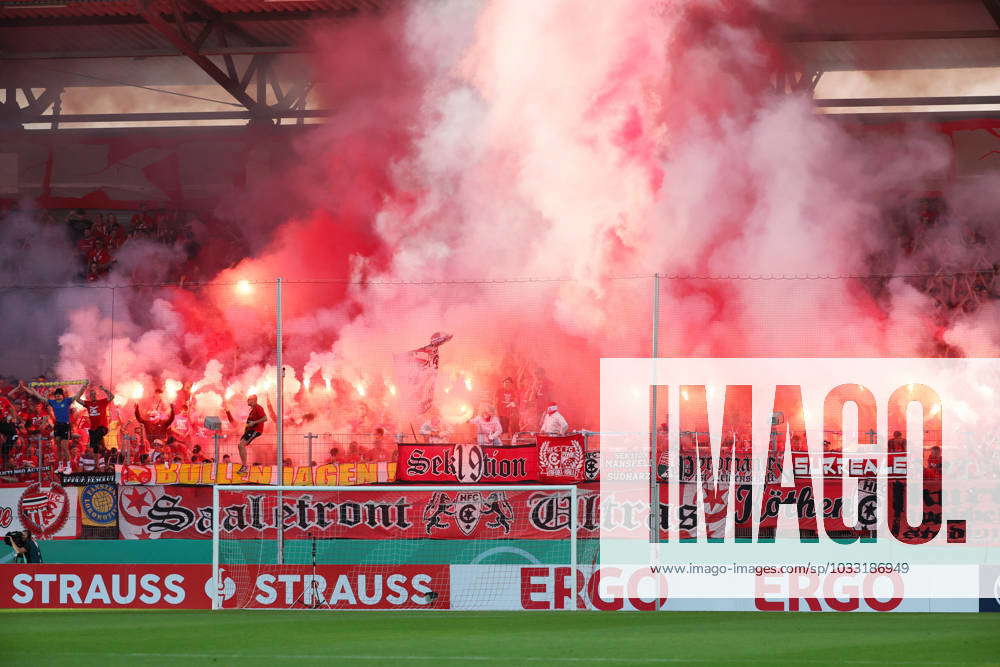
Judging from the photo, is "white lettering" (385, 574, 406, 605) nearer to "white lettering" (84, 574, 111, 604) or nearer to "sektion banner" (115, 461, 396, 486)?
"white lettering" (84, 574, 111, 604)

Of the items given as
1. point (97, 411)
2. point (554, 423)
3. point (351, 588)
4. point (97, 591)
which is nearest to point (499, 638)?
point (351, 588)

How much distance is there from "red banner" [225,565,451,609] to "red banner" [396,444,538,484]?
2928mm

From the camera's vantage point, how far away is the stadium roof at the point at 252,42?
22.7 m

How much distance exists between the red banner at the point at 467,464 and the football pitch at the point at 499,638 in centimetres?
366

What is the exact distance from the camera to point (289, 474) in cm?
1459

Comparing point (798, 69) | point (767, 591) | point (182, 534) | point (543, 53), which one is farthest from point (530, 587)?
point (798, 69)

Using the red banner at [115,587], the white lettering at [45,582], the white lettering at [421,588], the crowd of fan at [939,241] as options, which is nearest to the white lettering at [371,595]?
the white lettering at [421,588]

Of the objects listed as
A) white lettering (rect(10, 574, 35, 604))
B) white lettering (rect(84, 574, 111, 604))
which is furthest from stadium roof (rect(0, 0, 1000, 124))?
white lettering (rect(84, 574, 111, 604))

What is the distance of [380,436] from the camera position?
50.7 feet

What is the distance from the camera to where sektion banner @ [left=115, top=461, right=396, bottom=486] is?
1458 cm

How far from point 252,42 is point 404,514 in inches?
599

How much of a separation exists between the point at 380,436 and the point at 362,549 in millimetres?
2804

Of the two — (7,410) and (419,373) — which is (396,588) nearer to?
(419,373)

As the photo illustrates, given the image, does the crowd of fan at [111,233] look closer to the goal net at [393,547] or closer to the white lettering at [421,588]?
the goal net at [393,547]
